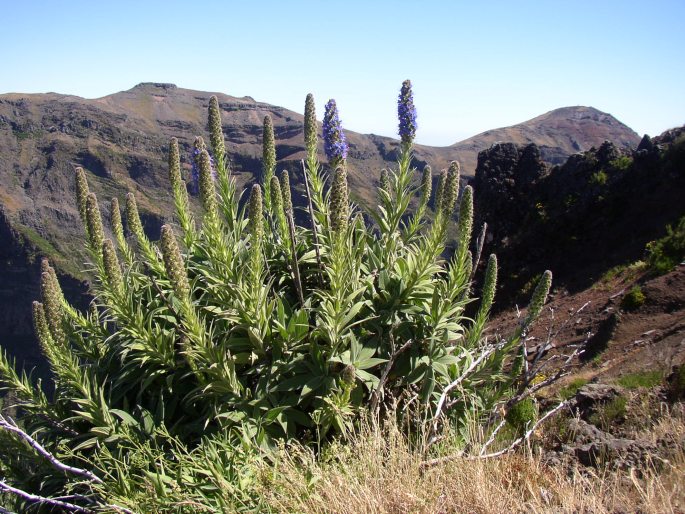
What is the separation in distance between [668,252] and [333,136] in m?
15.8

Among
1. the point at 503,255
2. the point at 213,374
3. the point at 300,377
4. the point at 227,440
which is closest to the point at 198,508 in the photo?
the point at 227,440

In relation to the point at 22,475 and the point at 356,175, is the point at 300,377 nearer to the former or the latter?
the point at 22,475

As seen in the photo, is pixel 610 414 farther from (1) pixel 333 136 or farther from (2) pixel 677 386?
(1) pixel 333 136

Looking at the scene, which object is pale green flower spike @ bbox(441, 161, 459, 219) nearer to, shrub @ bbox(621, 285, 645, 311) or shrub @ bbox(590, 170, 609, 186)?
shrub @ bbox(621, 285, 645, 311)

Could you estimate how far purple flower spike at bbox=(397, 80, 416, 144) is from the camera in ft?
15.1

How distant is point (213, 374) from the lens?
361 centimetres

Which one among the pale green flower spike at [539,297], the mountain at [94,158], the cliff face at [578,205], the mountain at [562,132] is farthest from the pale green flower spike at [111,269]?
the mountain at [562,132]

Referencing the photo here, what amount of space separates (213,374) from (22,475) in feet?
7.05

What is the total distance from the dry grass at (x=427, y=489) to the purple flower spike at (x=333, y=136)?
7.85ft

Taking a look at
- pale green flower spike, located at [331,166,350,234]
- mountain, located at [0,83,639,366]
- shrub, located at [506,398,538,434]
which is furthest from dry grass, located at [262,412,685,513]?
mountain, located at [0,83,639,366]

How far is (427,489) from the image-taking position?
10.2 feet

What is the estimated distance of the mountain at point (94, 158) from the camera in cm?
11188

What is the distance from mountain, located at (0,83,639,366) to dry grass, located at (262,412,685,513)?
325ft

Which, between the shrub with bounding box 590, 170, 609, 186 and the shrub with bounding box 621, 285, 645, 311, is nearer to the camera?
the shrub with bounding box 621, 285, 645, 311
